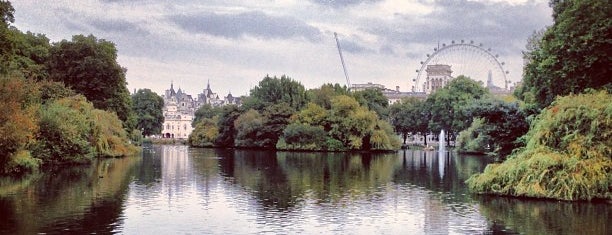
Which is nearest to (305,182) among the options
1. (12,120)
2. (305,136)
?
(12,120)

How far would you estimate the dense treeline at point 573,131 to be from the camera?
94.3 feet

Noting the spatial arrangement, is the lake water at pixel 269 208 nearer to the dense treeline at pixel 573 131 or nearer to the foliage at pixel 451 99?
the dense treeline at pixel 573 131

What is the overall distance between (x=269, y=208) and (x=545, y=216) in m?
9.26

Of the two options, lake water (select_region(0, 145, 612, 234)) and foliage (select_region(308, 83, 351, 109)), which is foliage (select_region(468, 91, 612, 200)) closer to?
lake water (select_region(0, 145, 612, 234))

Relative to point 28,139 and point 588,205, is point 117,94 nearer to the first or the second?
point 28,139

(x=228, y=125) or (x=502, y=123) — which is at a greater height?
(x=228, y=125)

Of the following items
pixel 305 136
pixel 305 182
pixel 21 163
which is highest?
pixel 305 136

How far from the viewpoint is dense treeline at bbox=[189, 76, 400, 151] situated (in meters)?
87.1

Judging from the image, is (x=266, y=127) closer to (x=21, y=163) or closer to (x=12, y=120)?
(x=21, y=163)

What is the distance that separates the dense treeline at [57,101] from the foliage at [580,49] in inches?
977

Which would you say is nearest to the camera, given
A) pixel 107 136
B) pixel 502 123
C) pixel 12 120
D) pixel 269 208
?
pixel 269 208

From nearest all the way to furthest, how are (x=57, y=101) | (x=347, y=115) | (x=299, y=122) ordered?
(x=57, y=101)
(x=347, y=115)
(x=299, y=122)

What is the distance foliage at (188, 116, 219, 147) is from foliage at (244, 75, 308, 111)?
8409mm

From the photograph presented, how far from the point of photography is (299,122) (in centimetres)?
9038
